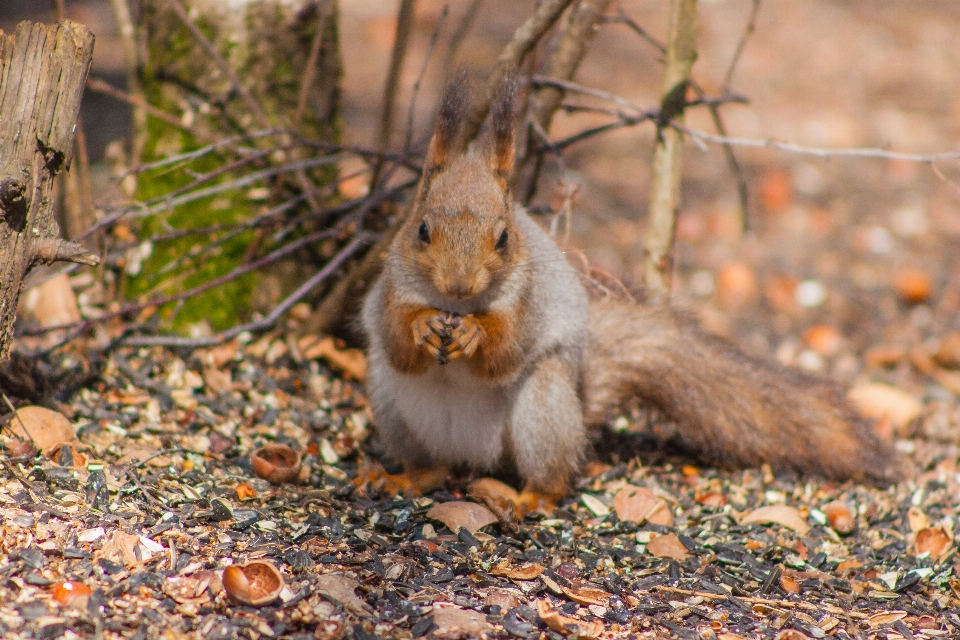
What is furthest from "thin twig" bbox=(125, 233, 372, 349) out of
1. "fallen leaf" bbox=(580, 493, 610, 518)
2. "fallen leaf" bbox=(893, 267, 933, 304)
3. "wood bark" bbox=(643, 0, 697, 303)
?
"fallen leaf" bbox=(893, 267, 933, 304)

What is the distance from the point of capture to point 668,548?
2.71 meters

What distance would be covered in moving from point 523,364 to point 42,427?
4.62ft

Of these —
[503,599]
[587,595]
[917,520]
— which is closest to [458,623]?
[503,599]

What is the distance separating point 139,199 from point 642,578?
2.45 meters

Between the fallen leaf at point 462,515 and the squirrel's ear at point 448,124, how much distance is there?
96 cm

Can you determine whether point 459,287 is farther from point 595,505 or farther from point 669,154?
point 669,154

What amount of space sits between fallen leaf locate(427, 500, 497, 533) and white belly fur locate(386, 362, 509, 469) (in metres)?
0.21

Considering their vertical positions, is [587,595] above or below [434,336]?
below

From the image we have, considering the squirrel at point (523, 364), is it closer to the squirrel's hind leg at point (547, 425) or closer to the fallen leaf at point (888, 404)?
the squirrel's hind leg at point (547, 425)

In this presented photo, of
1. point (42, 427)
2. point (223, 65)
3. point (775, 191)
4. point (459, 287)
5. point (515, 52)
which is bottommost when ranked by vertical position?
point (42, 427)

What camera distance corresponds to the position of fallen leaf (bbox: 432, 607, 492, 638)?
210cm

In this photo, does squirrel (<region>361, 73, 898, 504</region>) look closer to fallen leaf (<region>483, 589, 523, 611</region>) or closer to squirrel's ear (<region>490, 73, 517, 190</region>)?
squirrel's ear (<region>490, 73, 517, 190</region>)

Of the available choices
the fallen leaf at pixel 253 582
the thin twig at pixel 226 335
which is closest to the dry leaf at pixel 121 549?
the fallen leaf at pixel 253 582

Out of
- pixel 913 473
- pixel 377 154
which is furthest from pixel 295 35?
pixel 913 473
